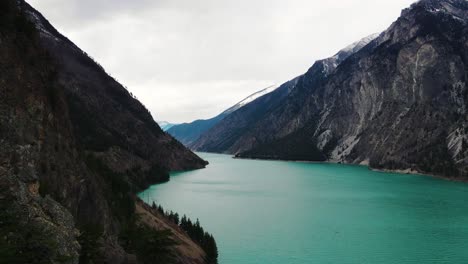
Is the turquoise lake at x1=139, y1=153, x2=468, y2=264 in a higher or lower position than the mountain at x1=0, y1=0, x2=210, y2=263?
lower

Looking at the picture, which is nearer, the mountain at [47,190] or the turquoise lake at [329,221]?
the mountain at [47,190]

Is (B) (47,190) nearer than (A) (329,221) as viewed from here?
Yes

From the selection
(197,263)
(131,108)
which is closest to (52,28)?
(131,108)

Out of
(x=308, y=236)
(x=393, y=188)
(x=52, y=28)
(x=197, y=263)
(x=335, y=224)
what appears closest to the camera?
(x=197, y=263)

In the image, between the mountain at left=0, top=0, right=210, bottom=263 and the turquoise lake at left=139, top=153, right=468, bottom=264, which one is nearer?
the mountain at left=0, top=0, right=210, bottom=263

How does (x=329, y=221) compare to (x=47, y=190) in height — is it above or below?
below

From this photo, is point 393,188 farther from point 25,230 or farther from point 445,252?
point 25,230

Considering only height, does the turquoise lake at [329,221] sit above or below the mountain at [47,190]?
below

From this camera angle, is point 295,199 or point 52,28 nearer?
point 295,199
